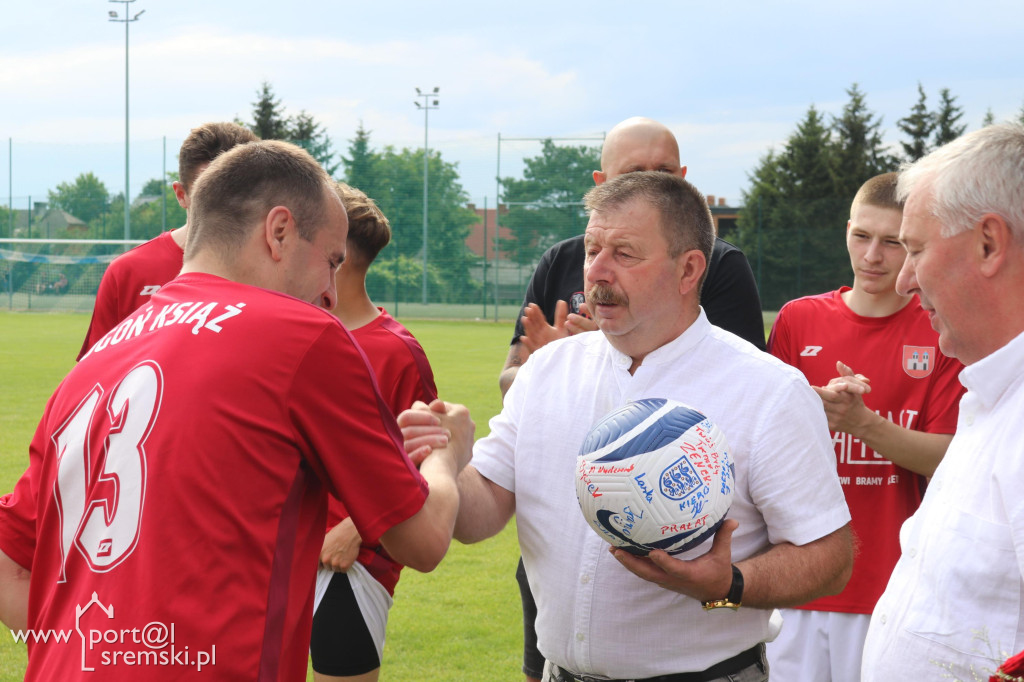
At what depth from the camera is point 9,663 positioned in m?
5.20

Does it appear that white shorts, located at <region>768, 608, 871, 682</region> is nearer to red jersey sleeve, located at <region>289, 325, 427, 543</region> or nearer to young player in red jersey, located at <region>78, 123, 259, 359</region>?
red jersey sleeve, located at <region>289, 325, 427, 543</region>

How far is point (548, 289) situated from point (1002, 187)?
2.60 metres

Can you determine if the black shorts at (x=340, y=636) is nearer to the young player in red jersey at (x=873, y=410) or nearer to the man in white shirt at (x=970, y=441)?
the young player in red jersey at (x=873, y=410)

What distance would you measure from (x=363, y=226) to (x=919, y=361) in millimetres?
2413

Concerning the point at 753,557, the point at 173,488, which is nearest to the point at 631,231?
the point at 753,557

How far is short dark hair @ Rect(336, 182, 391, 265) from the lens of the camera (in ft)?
13.7

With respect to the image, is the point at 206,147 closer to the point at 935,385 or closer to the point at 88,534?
the point at 88,534

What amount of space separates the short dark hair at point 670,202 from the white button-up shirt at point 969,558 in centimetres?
99

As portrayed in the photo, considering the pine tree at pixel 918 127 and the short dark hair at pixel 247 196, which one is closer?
the short dark hair at pixel 247 196

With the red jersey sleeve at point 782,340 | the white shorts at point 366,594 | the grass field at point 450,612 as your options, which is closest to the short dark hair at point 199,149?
the white shorts at point 366,594

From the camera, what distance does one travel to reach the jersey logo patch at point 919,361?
3.85 meters

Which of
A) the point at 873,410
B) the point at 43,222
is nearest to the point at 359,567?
the point at 873,410

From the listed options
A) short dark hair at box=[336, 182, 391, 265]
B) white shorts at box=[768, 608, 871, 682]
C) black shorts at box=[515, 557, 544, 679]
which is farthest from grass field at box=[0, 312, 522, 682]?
short dark hair at box=[336, 182, 391, 265]

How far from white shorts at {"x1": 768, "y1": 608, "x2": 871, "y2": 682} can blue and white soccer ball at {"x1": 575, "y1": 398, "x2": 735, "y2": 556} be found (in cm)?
168
